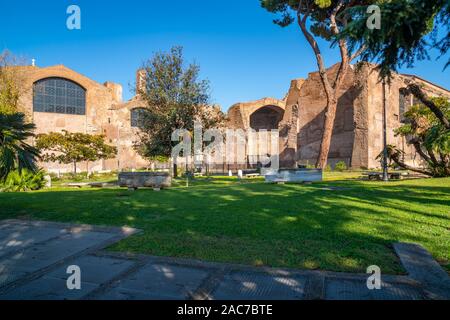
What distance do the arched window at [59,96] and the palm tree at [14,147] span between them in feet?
114

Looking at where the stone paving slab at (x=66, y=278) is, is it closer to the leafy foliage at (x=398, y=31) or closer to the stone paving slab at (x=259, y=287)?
the stone paving slab at (x=259, y=287)

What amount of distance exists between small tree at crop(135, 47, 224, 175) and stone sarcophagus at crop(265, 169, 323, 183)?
5041 mm

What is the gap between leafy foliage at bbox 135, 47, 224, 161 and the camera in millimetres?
16047

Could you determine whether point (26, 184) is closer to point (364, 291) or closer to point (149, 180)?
point (149, 180)

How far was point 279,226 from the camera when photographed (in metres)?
4.61

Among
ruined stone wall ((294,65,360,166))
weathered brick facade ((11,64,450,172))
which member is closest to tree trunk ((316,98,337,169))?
weathered brick facade ((11,64,450,172))

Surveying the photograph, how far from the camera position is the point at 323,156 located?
20.3 metres

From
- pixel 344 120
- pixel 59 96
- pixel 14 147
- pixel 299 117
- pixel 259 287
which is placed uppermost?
pixel 59 96

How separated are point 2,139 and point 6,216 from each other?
5.31ft

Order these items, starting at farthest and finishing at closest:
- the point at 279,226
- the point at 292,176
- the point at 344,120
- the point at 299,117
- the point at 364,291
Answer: the point at 299,117 → the point at 344,120 → the point at 292,176 → the point at 279,226 → the point at 364,291

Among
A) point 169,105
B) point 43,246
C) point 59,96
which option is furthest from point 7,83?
point 43,246

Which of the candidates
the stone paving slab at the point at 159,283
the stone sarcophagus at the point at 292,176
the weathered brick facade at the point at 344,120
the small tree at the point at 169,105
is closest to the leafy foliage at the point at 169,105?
the small tree at the point at 169,105

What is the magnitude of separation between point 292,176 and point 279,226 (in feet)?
30.3

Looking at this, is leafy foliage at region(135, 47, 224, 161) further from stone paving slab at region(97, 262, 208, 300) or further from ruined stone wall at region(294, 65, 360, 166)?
ruined stone wall at region(294, 65, 360, 166)
